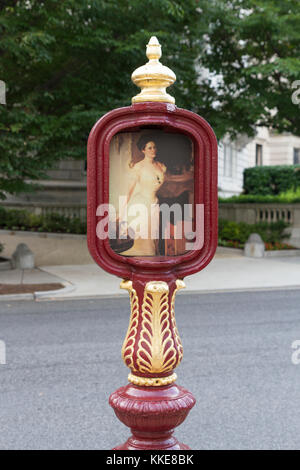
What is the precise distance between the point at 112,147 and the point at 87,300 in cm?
884

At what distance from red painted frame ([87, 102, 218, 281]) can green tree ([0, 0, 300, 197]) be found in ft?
30.8

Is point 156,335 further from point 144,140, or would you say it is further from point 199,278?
point 199,278

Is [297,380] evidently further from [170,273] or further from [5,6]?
[5,6]

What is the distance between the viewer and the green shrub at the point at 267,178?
37.1 metres

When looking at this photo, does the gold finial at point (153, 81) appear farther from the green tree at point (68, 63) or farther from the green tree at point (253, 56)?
the green tree at point (253, 56)

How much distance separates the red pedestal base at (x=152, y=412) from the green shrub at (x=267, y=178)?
3542cm

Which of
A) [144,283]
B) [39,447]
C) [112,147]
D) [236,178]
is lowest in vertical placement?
[39,447]

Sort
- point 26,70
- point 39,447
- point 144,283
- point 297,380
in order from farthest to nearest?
1. point 26,70
2. point 297,380
3. point 39,447
4. point 144,283

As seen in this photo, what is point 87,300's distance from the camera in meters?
11.2

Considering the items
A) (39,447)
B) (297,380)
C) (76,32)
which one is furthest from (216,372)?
(76,32)

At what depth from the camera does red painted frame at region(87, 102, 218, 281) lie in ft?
→ 8.08

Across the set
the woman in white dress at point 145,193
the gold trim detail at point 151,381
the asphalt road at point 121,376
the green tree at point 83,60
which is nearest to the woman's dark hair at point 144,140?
the woman in white dress at point 145,193

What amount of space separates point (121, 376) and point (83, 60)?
9.80 m

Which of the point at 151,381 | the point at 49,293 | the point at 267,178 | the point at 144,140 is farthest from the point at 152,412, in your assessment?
the point at 267,178
